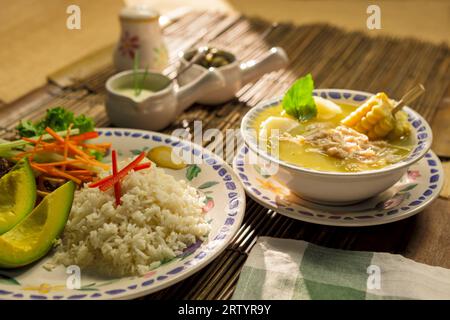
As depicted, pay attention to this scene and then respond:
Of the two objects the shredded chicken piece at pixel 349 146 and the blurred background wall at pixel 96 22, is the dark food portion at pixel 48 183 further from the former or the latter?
the blurred background wall at pixel 96 22

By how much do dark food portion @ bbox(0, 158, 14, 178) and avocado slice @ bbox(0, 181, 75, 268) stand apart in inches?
10.7

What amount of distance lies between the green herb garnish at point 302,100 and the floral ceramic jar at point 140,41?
38.2 inches

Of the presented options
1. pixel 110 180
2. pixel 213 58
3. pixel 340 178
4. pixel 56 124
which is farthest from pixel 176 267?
pixel 213 58

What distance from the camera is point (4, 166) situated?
189 cm

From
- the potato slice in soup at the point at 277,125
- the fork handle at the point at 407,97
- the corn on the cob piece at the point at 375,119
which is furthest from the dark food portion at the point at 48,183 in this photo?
the fork handle at the point at 407,97

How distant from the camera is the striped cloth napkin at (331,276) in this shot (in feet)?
4.94

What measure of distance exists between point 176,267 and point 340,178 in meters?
0.52

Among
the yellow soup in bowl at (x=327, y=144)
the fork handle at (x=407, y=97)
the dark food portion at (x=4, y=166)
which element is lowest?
the dark food portion at (x=4, y=166)

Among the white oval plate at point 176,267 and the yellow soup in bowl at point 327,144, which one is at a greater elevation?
the yellow soup in bowl at point 327,144

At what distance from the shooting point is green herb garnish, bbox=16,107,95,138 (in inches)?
85.1

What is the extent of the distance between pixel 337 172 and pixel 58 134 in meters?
0.95

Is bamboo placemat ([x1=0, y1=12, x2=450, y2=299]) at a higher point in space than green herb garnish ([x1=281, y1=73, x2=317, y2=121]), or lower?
lower

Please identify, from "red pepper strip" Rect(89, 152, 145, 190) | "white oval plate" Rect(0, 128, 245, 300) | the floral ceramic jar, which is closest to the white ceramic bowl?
"white oval plate" Rect(0, 128, 245, 300)

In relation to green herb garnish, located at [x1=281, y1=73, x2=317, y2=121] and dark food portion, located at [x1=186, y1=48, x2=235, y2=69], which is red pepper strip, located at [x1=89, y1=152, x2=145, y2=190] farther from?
dark food portion, located at [x1=186, y1=48, x2=235, y2=69]
